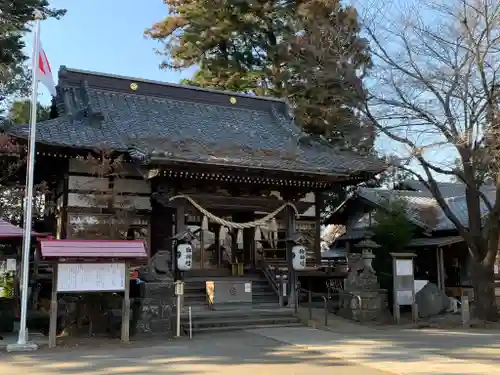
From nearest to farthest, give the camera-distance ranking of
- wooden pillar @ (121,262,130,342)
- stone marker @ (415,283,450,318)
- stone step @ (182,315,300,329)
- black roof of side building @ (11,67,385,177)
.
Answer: wooden pillar @ (121,262,130,342), stone step @ (182,315,300,329), black roof of side building @ (11,67,385,177), stone marker @ (415,283,450,318)

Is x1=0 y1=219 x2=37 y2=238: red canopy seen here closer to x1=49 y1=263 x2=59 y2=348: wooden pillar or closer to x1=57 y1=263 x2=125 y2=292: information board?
x1=49 y1=263 x2=59 y2=348: wooden pillar

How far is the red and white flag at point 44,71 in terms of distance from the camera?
10820mm

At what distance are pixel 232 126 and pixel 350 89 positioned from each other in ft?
17.5

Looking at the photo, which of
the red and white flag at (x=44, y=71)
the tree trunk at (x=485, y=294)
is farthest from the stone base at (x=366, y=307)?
the red and white flag at (x=44, y=71)

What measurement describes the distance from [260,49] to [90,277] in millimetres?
19932

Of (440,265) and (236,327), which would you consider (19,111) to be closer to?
(236,327)

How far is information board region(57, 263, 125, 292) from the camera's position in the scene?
10320mm

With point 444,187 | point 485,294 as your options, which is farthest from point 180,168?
point 444,187

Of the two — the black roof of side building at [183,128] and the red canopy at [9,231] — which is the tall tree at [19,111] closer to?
the black roof of side building at [183,128]

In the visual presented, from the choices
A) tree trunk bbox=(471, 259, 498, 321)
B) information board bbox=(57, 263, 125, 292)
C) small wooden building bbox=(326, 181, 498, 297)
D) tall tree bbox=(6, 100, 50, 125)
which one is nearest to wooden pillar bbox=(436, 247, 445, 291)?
small wooden building bbox=(326, 181, 498, 297)

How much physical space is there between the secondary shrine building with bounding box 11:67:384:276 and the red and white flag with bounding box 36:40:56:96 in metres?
2.58

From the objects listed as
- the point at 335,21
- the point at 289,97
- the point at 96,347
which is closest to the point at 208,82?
the point at 289,97

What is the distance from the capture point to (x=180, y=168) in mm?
13195

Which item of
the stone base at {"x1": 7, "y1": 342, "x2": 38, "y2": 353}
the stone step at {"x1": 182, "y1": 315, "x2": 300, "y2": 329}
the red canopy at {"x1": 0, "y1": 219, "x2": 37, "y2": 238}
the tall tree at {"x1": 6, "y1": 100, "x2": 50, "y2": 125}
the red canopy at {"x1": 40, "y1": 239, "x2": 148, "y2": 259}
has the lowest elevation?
the stone base at {"x1": 7, "y1": 342, "x2": 38, "y2": 353}
